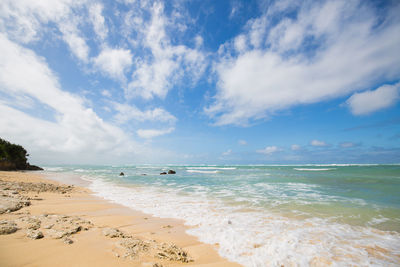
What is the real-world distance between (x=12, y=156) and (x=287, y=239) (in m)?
54.7

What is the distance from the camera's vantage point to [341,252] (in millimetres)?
3863

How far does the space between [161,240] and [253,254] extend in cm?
223

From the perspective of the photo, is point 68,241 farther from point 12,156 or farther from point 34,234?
point 12,156

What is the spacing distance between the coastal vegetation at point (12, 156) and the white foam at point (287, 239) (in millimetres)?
46347

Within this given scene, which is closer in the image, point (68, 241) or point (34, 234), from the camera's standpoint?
point (68, 241)

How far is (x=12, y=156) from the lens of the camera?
36.8 m

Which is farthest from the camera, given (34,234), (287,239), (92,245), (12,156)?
(12,156)

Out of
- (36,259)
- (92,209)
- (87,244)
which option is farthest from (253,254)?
(92,209)

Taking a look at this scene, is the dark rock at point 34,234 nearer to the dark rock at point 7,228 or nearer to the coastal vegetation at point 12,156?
the dark rock at point 7,228

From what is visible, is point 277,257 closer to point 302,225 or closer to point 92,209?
point 302,225

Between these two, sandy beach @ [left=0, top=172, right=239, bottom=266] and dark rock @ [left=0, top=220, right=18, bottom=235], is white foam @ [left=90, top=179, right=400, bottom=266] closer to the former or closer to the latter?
sandy beach @ [left=0, top=172, right=239, bottom=266]

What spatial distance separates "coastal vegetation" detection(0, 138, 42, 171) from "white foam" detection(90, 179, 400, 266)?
4635cm

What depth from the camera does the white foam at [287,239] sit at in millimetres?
3572

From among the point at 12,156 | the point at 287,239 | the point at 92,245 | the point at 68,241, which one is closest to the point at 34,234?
Answer: the point at 68,241
